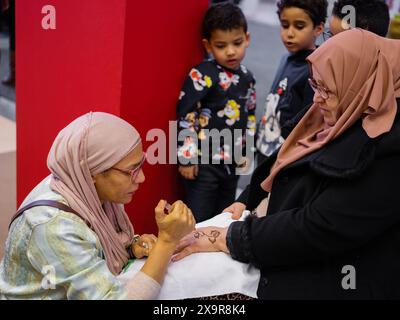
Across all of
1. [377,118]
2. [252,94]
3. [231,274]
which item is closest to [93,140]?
[231,274]

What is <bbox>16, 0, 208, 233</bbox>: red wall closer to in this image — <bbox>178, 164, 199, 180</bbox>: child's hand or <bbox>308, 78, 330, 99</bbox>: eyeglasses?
<bbox>178, 164, 199, 180</bbox>: child's hand

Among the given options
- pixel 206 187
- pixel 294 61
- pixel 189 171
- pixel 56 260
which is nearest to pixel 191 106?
pixel 189 171

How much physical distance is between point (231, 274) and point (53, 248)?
596 mm

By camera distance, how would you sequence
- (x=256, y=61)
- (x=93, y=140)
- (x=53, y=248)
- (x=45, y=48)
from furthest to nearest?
(x=256, y=61)
(x=45, y=48)
(x=93, y=140)
(x=53, y=248)

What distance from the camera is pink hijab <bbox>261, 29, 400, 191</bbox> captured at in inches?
64.6

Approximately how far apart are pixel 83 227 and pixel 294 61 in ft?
5.86

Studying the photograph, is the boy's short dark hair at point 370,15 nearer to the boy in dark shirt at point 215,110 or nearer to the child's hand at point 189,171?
the boy in dark shirt at point 215,110

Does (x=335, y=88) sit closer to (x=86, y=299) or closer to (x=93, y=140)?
(x=93, y=140)

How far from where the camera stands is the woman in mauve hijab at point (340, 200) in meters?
1.59

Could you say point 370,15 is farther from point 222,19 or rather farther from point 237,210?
point 237,210

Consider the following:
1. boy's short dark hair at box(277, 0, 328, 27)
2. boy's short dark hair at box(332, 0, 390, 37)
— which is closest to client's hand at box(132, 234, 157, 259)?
boy's short dark hair at box(332, 0, 390, 37)

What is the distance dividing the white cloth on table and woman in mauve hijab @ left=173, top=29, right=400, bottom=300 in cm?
3

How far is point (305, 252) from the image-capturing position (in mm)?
1676

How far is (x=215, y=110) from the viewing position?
111 inches
